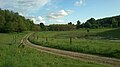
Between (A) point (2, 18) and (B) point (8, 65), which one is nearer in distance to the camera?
(B) point (8, 65)

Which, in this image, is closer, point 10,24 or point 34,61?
point 34,61

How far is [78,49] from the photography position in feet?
102

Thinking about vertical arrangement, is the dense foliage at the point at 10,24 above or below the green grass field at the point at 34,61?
above

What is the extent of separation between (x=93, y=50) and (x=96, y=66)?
11051mm

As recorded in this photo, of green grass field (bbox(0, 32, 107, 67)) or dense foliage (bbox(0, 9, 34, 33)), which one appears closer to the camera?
green grass field (bbox(0, 32, 107, 67))

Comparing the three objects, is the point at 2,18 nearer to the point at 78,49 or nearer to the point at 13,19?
the point at 13,19


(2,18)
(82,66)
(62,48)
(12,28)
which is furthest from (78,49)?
(2,18)

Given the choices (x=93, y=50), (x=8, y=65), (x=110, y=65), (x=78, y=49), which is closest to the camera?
(x=8, y=65)

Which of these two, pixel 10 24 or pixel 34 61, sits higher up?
pixel 10 24

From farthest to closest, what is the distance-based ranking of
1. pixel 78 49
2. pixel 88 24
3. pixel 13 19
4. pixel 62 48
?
pixel 88 24 < pixel 13 19 < pixel 62 48 < pixel 78 49

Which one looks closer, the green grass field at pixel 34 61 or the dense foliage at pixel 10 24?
the green grass field at pixel 34 61

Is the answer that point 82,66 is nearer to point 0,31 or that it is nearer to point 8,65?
point 8,65

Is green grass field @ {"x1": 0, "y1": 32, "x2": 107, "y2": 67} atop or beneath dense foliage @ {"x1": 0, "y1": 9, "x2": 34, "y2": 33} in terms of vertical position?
beneath

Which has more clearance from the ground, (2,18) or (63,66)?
(2,18)
